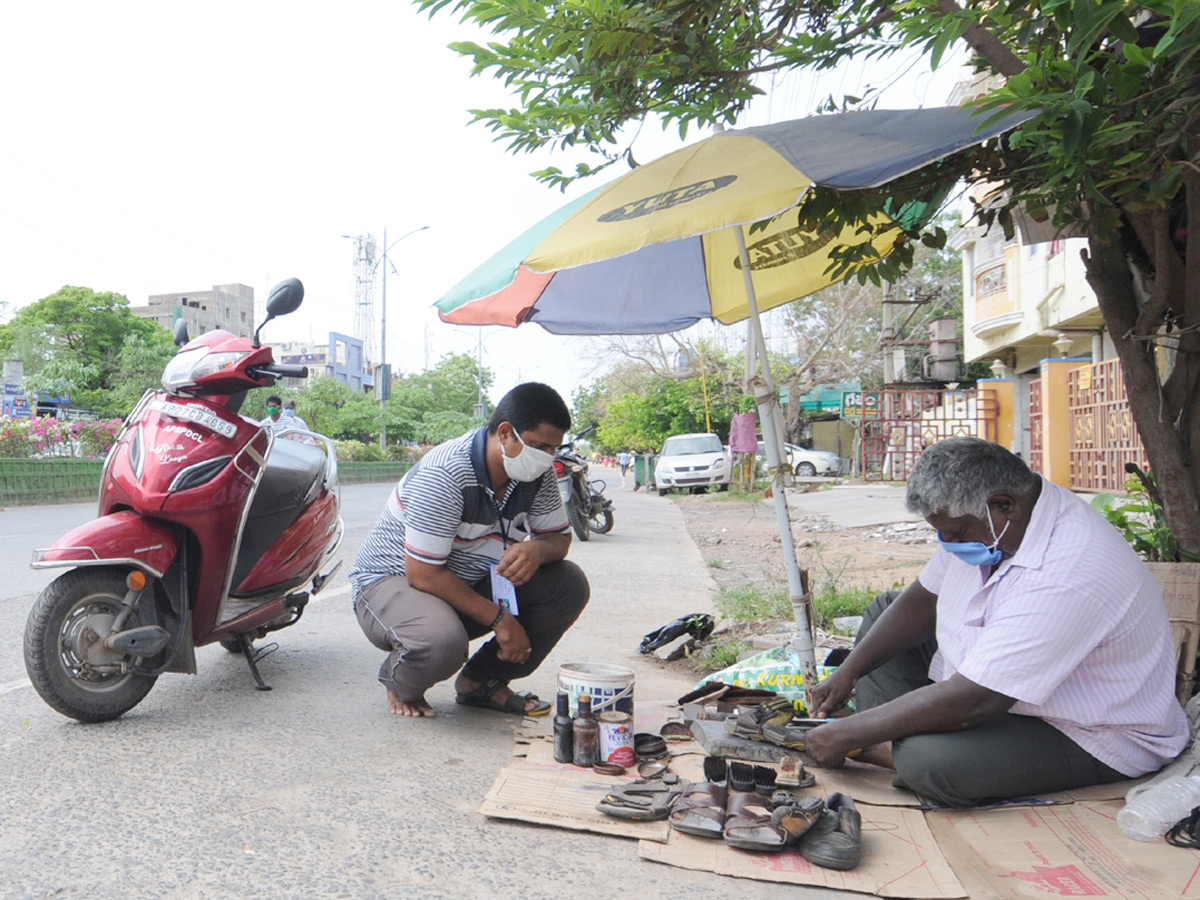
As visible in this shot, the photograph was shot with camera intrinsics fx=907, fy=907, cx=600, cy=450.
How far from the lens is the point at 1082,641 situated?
2352mm

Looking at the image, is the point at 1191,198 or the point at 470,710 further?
the point at 470,710

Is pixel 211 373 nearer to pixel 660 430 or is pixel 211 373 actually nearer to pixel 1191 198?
pixel 1191 198

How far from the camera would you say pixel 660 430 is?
3222cm

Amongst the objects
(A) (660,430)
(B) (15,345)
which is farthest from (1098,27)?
(B) (15,345)

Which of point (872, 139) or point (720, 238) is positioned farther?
point (720, 238)

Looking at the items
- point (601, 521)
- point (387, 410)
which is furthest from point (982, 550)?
point (387, 410)

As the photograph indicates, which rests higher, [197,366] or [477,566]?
[197,366]

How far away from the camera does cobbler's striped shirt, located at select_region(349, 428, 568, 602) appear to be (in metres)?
3.18

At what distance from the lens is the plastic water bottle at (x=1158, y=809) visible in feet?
7.61

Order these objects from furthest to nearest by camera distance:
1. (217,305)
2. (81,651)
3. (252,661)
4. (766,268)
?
(217,305)
(766,268)
(252,661)
(81,651)

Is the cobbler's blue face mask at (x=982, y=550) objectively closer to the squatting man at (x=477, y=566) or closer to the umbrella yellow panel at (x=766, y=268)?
the squatting man at (x=477, y=566)

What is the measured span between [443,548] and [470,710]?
2.51 ft

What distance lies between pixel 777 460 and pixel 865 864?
1587 millimetres

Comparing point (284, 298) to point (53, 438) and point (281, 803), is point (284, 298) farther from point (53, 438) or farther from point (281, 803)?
point (53, 438)
